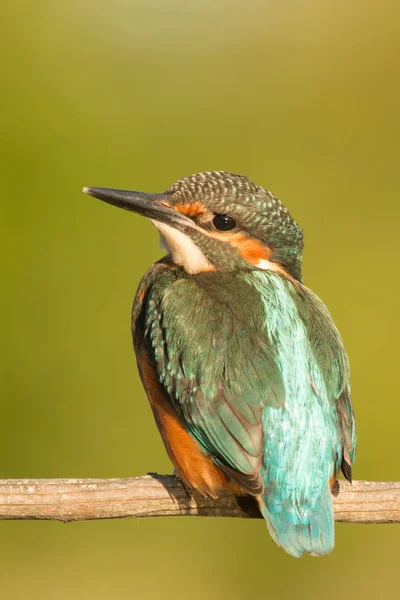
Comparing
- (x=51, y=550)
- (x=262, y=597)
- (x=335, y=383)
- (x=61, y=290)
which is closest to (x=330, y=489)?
(x=335, y=383)

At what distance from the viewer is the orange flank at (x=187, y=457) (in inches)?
128

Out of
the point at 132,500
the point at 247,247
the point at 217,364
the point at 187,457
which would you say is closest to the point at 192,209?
the point at 247,247

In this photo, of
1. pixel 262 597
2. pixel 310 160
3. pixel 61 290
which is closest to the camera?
pixel 262 597

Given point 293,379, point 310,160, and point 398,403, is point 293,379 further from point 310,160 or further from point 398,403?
point 310,160

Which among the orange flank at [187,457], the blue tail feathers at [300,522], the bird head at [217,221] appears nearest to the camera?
the blue tail feathers at [300,522]

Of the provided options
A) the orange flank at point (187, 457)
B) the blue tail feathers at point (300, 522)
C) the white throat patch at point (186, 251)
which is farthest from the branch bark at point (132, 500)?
the white throat patch at point (186, 251)

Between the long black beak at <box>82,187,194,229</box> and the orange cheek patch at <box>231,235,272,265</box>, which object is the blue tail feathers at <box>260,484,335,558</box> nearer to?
the orange cheek patch at <box>231,235,272,265</box>

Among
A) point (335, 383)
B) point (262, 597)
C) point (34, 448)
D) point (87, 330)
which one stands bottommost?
point (262, 597)

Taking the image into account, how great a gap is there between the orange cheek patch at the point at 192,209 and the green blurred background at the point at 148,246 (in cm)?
174

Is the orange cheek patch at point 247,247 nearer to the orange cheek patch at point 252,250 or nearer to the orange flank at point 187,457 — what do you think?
the orange cheek patch at point 252,250

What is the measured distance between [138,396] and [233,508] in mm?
1956

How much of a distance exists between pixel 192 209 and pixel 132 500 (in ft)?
3.07

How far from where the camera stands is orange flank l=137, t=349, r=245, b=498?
324 centimetres

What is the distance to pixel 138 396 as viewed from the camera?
17.2 feet
